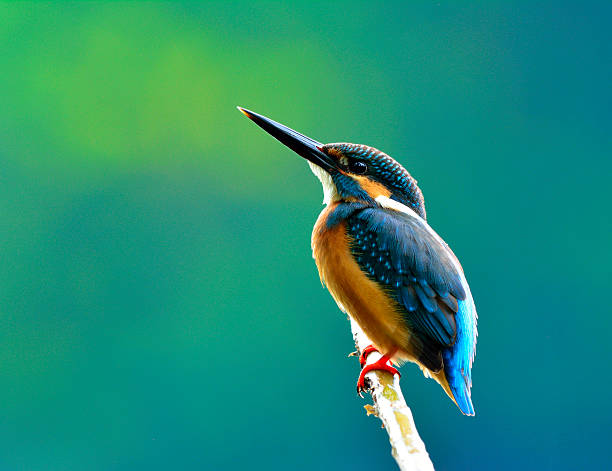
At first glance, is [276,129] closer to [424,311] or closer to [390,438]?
[424,311]

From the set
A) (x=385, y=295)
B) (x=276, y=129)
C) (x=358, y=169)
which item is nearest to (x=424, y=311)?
(x=385, y=295)

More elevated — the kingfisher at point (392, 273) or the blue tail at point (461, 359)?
the kingfisher at point (392, 273)

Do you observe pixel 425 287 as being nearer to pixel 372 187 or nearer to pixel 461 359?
pixel 461 359

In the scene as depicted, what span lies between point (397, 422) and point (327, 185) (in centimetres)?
75

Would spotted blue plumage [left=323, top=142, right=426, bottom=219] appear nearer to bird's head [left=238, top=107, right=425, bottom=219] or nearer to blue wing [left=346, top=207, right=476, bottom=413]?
bird's head [left=238, top=107, right=425, bottom=219]

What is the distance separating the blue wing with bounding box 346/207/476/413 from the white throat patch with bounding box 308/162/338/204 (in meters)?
0.16

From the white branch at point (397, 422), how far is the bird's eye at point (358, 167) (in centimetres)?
49

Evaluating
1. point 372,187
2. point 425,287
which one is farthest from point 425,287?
point 372,187

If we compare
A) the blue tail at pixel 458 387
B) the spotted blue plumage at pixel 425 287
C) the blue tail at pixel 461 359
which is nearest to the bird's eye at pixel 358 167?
the spotted blue plumage at pixel 425 287

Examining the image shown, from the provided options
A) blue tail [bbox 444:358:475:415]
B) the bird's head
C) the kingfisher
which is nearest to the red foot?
the kingfisher

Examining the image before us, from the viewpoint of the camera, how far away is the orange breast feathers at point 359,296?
131 centimetres

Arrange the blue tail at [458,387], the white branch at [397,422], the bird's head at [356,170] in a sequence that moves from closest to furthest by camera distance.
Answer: the white branch at [397,422] < the blue tail at [458,387] < the bird's head at [356,170]

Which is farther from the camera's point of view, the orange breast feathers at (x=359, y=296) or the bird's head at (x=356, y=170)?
the bird's head at (x=356, y=170)

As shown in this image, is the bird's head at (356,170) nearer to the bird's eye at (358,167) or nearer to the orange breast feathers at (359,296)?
the bird's eye at (358,167)
